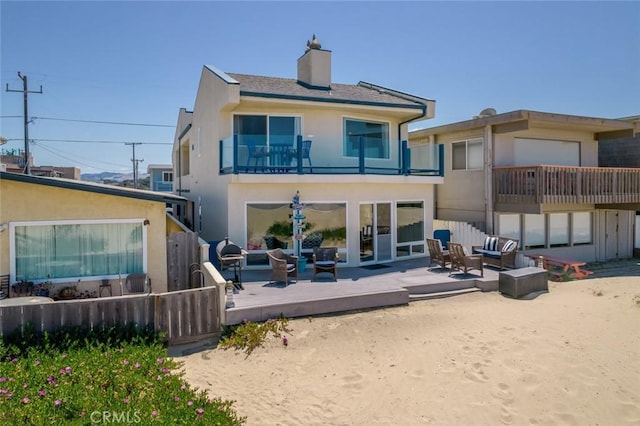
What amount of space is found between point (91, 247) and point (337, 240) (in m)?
7.84

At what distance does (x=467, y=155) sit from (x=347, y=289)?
37.2 feet

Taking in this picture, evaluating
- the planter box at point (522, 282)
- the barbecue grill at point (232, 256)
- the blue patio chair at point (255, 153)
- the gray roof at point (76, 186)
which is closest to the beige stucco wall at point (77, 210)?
the gray roof at point (76, 186)

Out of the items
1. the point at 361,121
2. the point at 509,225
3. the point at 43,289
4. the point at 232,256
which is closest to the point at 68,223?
the point at 43,289

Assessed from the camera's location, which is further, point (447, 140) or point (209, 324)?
point (447, 140)

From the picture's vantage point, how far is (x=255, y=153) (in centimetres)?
1407

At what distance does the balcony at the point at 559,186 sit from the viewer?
16.1 metres

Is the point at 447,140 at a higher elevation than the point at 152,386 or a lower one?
higher

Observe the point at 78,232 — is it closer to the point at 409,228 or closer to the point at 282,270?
the point at 282,270

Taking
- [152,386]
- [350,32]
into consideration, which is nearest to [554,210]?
[350,32]

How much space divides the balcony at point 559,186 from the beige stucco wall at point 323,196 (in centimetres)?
476

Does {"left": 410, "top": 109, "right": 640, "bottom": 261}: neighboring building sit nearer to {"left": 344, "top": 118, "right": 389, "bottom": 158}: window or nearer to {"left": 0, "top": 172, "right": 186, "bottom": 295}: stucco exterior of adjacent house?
{"left": 344, "top": 118, "right": 389, "bottom": 158}: window

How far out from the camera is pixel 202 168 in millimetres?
19234

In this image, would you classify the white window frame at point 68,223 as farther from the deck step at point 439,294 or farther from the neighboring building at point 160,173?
the neighboring building at point 160,173

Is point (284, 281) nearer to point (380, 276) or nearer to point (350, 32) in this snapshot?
point (380, 276)
